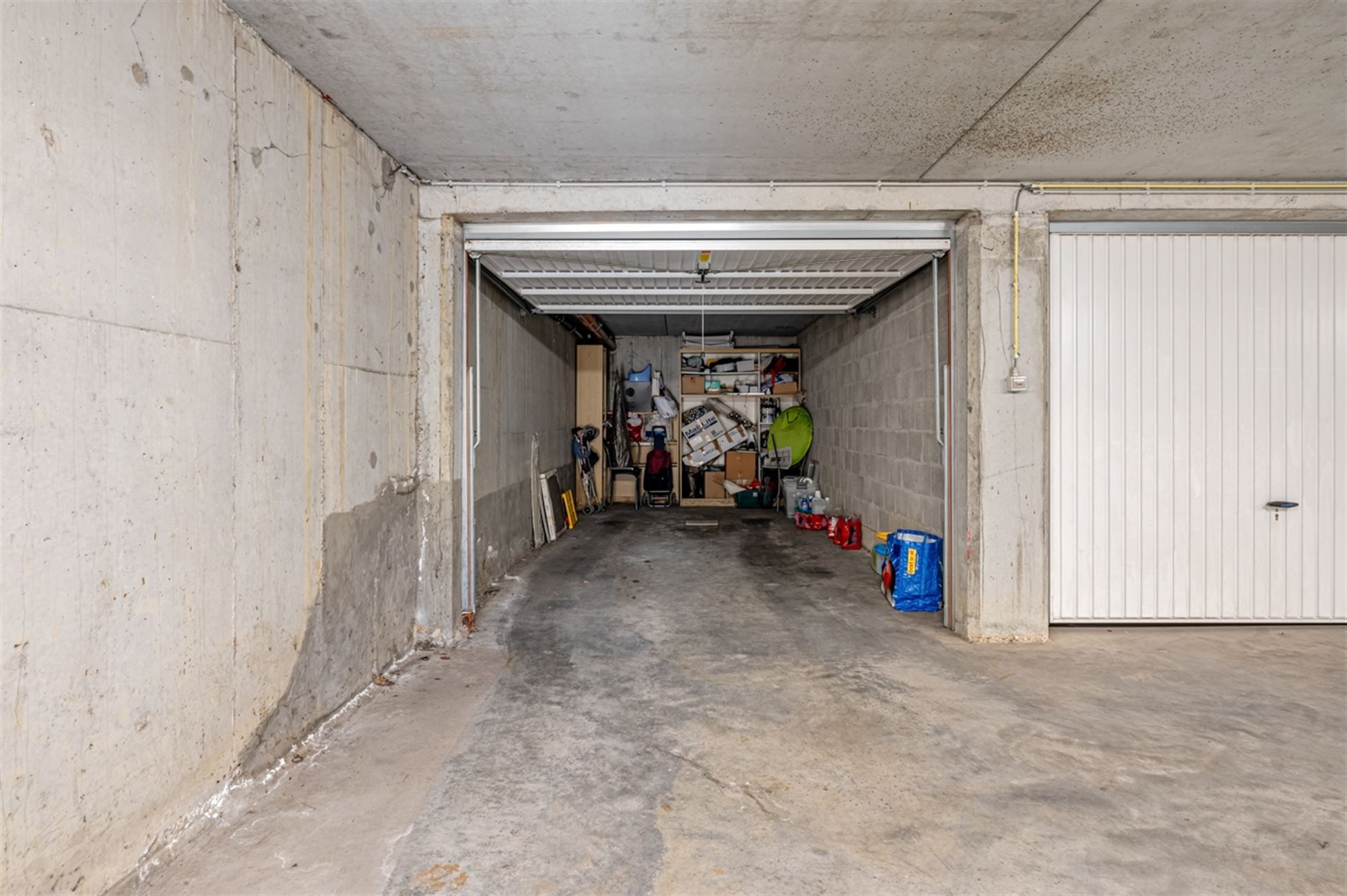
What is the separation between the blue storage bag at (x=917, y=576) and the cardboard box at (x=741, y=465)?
5.56 metres

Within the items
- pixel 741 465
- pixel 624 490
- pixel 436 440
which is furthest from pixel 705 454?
pixel 436 440

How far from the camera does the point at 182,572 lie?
199 centimetres

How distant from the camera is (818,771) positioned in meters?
2.44

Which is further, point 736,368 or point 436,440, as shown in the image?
point 736,368

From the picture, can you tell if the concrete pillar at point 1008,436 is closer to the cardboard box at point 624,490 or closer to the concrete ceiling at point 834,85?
the concrete ceiling at point 834,85

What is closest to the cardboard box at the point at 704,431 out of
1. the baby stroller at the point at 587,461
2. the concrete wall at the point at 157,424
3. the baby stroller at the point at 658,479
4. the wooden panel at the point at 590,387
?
the baby stroller at the point at 658,479

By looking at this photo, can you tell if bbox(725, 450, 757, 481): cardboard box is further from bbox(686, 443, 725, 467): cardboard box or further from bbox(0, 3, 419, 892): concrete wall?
bbox(0, 3, 419, 892): concrete wall

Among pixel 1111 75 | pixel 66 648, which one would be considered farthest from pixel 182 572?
pixel 1111 75

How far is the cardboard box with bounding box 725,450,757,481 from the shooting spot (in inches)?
398

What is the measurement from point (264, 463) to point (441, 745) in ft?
4.26

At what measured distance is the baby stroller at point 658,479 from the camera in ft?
32.5

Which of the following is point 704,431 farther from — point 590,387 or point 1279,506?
point 1279,506

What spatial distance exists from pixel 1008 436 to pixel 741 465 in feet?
20.8

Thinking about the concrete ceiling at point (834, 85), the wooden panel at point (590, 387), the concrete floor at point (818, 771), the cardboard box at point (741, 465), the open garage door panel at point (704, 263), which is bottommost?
the concrete floor at point (818, 771)
